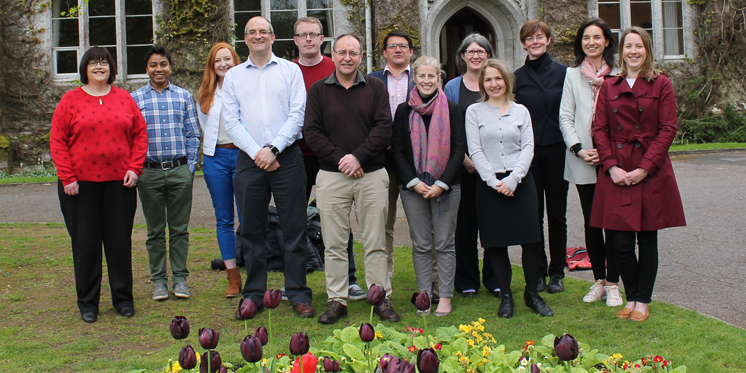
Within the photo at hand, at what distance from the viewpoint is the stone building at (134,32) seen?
14125mm

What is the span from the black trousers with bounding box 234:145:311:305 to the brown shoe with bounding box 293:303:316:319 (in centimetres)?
7

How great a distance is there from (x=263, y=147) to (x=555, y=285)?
2.50 m

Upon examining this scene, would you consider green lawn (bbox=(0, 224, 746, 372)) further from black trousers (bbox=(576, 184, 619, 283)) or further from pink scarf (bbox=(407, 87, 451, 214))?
pink scarf (bbox=(407, 87, 451, 214))

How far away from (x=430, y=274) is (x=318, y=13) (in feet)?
36.7

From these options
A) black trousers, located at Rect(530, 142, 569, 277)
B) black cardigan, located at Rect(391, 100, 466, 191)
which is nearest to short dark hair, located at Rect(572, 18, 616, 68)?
black trousers, located at Rect(530, 142, 569, 277)

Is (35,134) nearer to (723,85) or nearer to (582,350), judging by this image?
(582,350)

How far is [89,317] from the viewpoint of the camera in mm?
4570

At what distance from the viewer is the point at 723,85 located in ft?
53.3

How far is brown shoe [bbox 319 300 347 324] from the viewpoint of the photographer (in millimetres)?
4441

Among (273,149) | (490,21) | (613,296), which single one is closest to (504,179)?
(613,296)

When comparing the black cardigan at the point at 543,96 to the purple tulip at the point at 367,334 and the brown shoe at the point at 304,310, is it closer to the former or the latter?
the brown shoe at the point at 304,310

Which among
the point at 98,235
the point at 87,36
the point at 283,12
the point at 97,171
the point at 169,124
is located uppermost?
the point at 283,12

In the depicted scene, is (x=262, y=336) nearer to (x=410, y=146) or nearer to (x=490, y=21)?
(x=410, y=146)

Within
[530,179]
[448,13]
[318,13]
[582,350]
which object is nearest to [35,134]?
[318,13]
